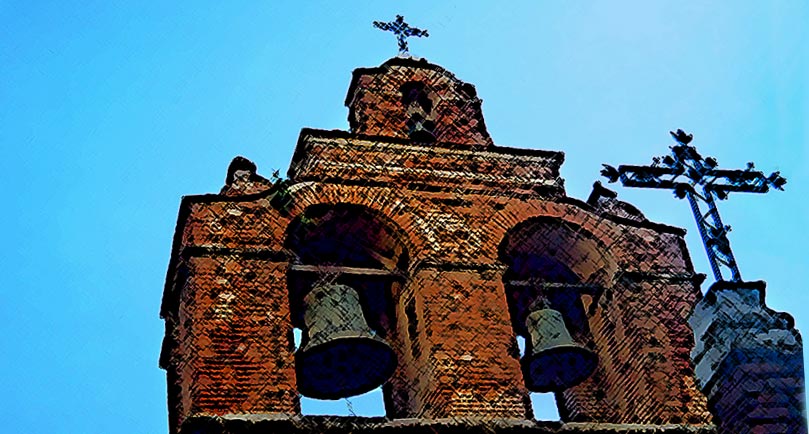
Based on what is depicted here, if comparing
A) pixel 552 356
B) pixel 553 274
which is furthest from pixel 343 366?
pixel 553 274

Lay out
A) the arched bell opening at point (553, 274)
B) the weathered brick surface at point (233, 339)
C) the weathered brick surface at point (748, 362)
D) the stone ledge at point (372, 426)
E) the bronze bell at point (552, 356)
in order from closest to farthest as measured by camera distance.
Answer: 1. the weathered brick surface at point (748, 362)
2. the stone ledge at point (372, 426)
3. the weathered brick surface at point (233, 339)
4. the bronze bell at point (552, 356)
5. the arched bell opening at point (553, 274)

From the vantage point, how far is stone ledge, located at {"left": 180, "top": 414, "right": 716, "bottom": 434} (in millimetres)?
8344

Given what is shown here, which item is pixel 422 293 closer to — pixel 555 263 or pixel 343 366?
pixel 343 366

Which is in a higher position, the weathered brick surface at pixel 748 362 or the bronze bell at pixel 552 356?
the bronze bell at pixel 552 356

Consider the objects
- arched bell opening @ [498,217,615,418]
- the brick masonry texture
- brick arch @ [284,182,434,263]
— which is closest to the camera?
the brick masonry texture

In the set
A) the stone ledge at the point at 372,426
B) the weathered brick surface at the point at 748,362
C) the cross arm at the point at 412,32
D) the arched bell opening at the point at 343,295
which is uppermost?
the cross arm at the point at 412,32

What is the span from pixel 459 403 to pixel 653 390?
157 centimetres

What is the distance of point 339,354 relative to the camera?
30.8 ft

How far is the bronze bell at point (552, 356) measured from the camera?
390 inches

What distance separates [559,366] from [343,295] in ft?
5.67

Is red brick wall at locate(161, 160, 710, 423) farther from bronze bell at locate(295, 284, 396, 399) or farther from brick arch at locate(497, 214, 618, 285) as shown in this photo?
bronze bell at locate(295, 284, 396, 399)

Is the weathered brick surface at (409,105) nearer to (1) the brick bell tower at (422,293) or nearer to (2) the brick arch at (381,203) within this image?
(1) the brick bell tower at (422,293)

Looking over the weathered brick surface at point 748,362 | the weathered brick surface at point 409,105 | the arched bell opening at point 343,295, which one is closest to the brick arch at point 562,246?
the arched bell opening at point 343,295

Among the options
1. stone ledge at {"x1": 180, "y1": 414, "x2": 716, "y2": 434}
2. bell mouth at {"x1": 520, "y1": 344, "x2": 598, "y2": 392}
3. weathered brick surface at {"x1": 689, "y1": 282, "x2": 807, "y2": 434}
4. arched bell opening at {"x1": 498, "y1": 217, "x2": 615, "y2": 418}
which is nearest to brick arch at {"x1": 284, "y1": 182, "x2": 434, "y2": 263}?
arched bell opening at {"x1": 498, "y1": 217, "x2": 615, "y2": 418}
